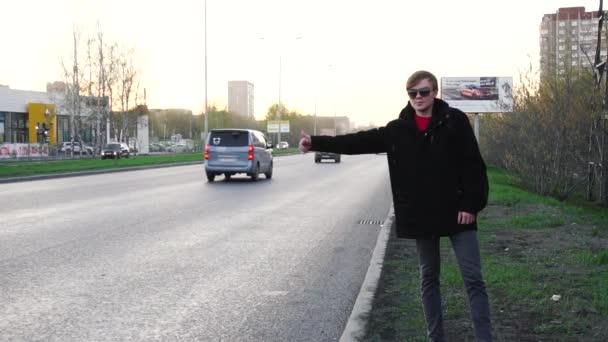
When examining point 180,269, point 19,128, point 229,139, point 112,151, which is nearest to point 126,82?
point 112,151

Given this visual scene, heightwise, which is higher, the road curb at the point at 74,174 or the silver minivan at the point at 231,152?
the silver minivan at the point at 231,152

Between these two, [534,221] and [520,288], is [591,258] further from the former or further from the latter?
[534,221]

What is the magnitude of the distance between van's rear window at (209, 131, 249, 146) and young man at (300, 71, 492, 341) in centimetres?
2079

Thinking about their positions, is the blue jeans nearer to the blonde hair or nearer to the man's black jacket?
the man's black jacket

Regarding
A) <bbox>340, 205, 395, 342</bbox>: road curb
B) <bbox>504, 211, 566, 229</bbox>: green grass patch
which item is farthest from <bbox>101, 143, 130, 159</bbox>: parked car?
<bbox>340, 205, 395, 342</bbox>: road curb

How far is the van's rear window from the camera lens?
2531cm

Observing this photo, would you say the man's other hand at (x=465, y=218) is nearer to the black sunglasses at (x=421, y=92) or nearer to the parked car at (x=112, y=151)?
the black sunglasses at (x=421, y=92)

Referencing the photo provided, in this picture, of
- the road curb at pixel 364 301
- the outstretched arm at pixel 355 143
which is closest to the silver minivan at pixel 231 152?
the road curb at pixel 364 301

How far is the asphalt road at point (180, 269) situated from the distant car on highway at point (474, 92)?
3611cm

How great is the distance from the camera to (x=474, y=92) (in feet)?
167

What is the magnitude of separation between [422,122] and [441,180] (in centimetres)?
39

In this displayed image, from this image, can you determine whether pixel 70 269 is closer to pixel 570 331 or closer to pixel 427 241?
pixel 427 241

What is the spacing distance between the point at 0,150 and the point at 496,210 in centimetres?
5035

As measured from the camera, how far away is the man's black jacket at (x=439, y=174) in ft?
14.7
